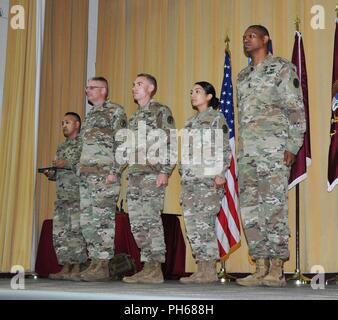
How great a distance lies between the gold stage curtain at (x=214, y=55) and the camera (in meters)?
5.26

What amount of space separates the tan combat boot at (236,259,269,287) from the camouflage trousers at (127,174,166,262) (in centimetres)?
78

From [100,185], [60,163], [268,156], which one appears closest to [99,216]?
[100,185]

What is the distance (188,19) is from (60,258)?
3018 mm

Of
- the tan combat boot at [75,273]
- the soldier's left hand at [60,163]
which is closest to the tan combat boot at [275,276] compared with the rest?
the tan combat boot at [75,273]

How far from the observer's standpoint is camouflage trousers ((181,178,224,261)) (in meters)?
4.38

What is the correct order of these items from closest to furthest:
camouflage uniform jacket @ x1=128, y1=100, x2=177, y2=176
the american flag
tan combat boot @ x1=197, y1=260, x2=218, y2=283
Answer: tan combat boot @ x1=197, y1=260, x2=218, y2=283
camouflage uniform jacket @ x1=128, y1=100, x2=177, y2=176
the american flag

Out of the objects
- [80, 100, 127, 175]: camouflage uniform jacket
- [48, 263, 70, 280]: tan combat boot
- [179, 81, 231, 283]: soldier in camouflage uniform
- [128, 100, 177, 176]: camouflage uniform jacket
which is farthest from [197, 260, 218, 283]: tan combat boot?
[48, 263, 70, 280]: tan combat boot

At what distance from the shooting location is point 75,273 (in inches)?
196

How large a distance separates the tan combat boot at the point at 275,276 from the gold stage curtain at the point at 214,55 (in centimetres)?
145

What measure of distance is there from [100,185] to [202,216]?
2.84ft

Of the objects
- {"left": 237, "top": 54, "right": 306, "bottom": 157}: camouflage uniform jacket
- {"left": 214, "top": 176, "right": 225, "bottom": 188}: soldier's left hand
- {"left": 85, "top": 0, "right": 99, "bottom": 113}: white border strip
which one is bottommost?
{"left": 214, "top": 176, "right": 225, "bottom": 188}: soldier's left hand

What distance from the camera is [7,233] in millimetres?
6293

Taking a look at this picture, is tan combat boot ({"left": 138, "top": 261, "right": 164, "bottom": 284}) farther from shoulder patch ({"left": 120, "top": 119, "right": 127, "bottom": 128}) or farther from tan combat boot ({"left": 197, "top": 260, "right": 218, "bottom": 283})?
shoulder patch ({"left": 120, "top": 119, "right": 127, "bottom": 128})

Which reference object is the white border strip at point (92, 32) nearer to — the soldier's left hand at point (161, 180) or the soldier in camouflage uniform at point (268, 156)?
the soldier's left hand at point (161, 180)
